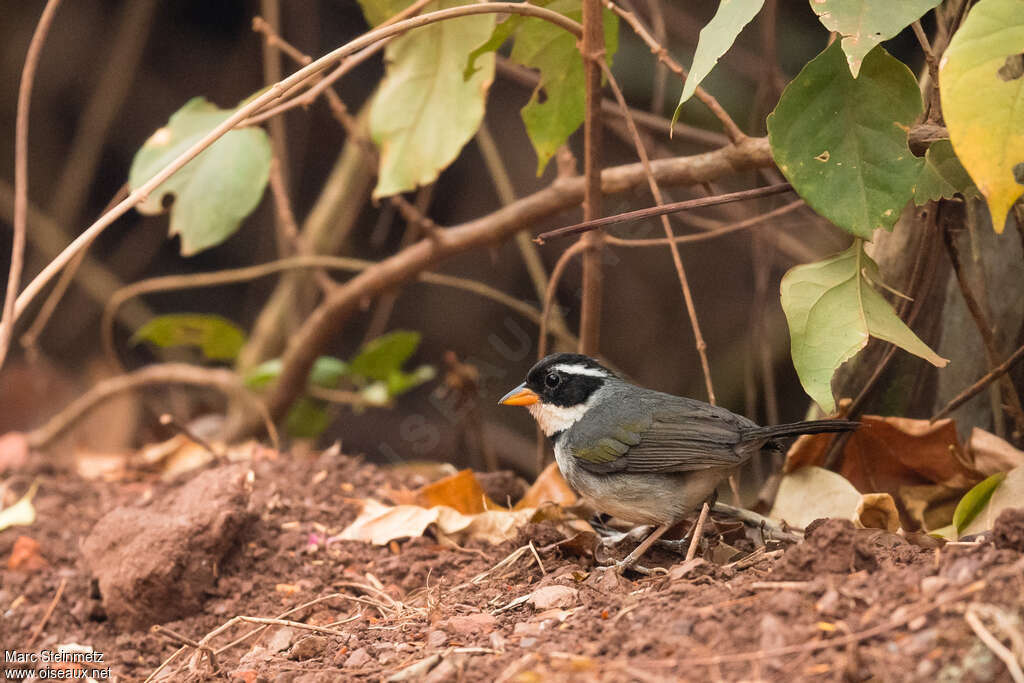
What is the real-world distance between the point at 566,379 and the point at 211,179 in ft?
4.74

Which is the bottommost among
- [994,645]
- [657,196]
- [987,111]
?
[994,645]

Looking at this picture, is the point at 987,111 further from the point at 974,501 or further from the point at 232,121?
the point at 232,121

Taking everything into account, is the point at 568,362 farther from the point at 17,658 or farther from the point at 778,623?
the point at 17,658

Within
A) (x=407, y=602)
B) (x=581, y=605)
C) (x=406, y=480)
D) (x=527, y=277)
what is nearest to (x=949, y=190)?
(x=581, y=605)

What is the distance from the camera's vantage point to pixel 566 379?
3057 millimetres

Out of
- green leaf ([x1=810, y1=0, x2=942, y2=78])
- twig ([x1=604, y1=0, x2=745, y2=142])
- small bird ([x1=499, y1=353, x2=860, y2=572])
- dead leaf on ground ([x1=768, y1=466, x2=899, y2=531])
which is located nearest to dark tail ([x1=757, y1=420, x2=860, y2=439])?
small bird ([x1=499, y1=353, x2=860, y2=572])

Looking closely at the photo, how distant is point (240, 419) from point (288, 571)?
6.65 ft

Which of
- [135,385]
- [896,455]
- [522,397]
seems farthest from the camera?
[135,385]

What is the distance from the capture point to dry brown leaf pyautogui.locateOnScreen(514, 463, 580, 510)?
3244mm

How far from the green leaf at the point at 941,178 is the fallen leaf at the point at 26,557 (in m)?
2.98

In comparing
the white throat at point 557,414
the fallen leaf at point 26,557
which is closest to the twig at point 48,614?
the fallen leaf at point 26,557

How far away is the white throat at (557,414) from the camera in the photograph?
3.03 metres

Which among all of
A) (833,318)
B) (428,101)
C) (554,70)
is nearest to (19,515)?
(428,101)

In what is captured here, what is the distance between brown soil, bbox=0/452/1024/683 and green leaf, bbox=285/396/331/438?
950 mm
